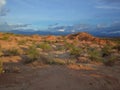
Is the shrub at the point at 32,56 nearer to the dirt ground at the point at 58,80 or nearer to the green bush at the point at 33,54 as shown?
the green bush at the point at 33,54

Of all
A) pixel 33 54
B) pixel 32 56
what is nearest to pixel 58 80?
pixel 32 56

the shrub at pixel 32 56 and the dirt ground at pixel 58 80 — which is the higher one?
the shrub at pixel 32 56

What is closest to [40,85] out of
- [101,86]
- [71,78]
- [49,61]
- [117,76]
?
[71,78]

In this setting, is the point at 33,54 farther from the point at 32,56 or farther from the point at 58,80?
the point at 58,80

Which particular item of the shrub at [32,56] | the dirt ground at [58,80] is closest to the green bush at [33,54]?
the shrub at [32,56]

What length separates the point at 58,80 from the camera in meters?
12.3

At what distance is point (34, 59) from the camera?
18.0 metres

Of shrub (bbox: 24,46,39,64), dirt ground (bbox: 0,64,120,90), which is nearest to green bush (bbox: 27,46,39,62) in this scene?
shrub (bbox: 24,46,39,64)

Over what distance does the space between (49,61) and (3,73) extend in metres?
4.48

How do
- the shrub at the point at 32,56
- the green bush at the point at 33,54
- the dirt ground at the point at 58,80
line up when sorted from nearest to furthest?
the dirt ground at the point at 58,80
the shrub at the point at 32,56
the green bush at the point at 33,54

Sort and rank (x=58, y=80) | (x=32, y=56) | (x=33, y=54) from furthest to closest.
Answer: (x=33, y=54)
(x=32, y=56)
(x=58, y=80)

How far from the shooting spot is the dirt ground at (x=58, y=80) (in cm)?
1145

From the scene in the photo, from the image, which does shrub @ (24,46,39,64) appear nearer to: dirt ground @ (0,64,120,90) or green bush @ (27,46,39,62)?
green bush @ (27,46,39,62)

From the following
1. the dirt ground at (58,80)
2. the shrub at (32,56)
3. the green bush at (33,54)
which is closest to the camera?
the dirt ground at (58,80)
